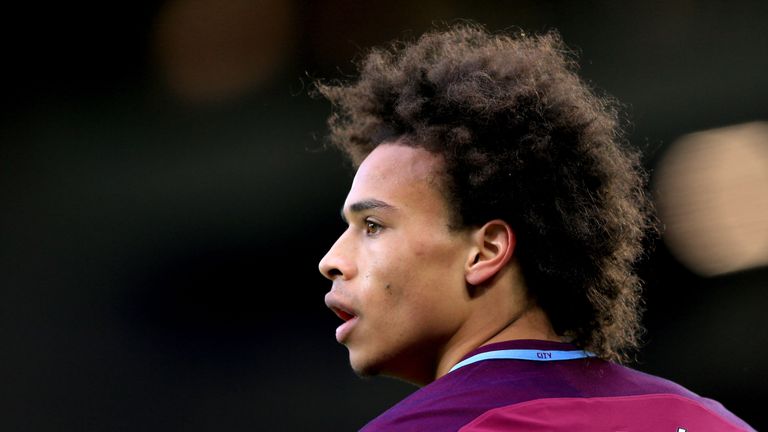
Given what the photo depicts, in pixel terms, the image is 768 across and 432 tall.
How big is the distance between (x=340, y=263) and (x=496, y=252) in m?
0.33

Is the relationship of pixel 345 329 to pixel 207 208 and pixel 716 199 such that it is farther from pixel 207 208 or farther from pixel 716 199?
pixel 207 208

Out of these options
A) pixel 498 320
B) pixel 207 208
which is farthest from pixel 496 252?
pixel 207 208

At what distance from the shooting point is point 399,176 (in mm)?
2090

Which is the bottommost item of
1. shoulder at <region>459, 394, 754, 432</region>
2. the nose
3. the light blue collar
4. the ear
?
shoulder at <region>459, 394, 754, 432</region>

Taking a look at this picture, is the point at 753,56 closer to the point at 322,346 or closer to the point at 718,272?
the point at 718,272

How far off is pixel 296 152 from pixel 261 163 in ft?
0.63

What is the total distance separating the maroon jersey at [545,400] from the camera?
1676mm

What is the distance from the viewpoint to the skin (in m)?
2.01

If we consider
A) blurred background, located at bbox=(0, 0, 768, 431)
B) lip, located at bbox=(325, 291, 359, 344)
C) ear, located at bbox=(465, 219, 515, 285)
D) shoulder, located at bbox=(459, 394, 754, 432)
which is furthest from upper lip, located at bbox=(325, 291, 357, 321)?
blurred background, located at bbox=(0, 0, 768, 431)

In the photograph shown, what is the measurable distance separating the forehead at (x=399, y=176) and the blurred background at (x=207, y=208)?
2.61 meters

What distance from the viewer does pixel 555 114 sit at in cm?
221

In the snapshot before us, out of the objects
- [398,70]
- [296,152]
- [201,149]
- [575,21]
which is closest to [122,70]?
[201,149]

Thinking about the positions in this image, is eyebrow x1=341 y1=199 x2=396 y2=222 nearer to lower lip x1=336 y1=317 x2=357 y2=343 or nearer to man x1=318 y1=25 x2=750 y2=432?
man x1=318 y1=25 x2=750 y2=432

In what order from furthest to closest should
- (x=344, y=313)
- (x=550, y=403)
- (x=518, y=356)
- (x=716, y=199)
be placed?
(x=716, y=199), (x=344, y=313), (x=518, y=356), (x=550, y=403)
